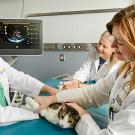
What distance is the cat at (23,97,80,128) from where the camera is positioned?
4.07ft

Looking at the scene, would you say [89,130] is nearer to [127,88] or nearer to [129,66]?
[127,88]

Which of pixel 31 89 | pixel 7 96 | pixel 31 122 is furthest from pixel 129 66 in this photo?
pixel 7 96

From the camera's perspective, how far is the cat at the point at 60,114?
1240mm

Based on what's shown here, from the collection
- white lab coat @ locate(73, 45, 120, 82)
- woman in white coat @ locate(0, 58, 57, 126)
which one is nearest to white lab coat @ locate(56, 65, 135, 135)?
woman in white coat @ locate(0, 58, 57, 126)

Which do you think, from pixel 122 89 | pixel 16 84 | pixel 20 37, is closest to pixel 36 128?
pixel 122 89

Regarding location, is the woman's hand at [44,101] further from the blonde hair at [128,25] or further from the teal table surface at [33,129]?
the blonde hair at [128,25]

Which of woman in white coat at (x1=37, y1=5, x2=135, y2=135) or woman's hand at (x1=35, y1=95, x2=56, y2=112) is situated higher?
woman in white coat at (x1=37, y1=5, x2=135, y2=135)

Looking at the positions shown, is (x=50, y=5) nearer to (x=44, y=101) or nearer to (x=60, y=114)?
(x=44, y=101)

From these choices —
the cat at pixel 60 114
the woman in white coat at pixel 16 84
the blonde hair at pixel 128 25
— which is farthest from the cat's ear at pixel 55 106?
the blonde hair at pixel 128 25

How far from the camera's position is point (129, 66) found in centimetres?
125

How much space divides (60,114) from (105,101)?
35cm

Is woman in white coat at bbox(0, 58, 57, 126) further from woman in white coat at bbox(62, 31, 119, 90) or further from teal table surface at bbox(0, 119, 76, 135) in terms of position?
woman in white coat at bbox(62, 31, 119, 90)

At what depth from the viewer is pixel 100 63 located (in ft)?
8.95

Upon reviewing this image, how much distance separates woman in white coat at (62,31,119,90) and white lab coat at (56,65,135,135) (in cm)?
67
